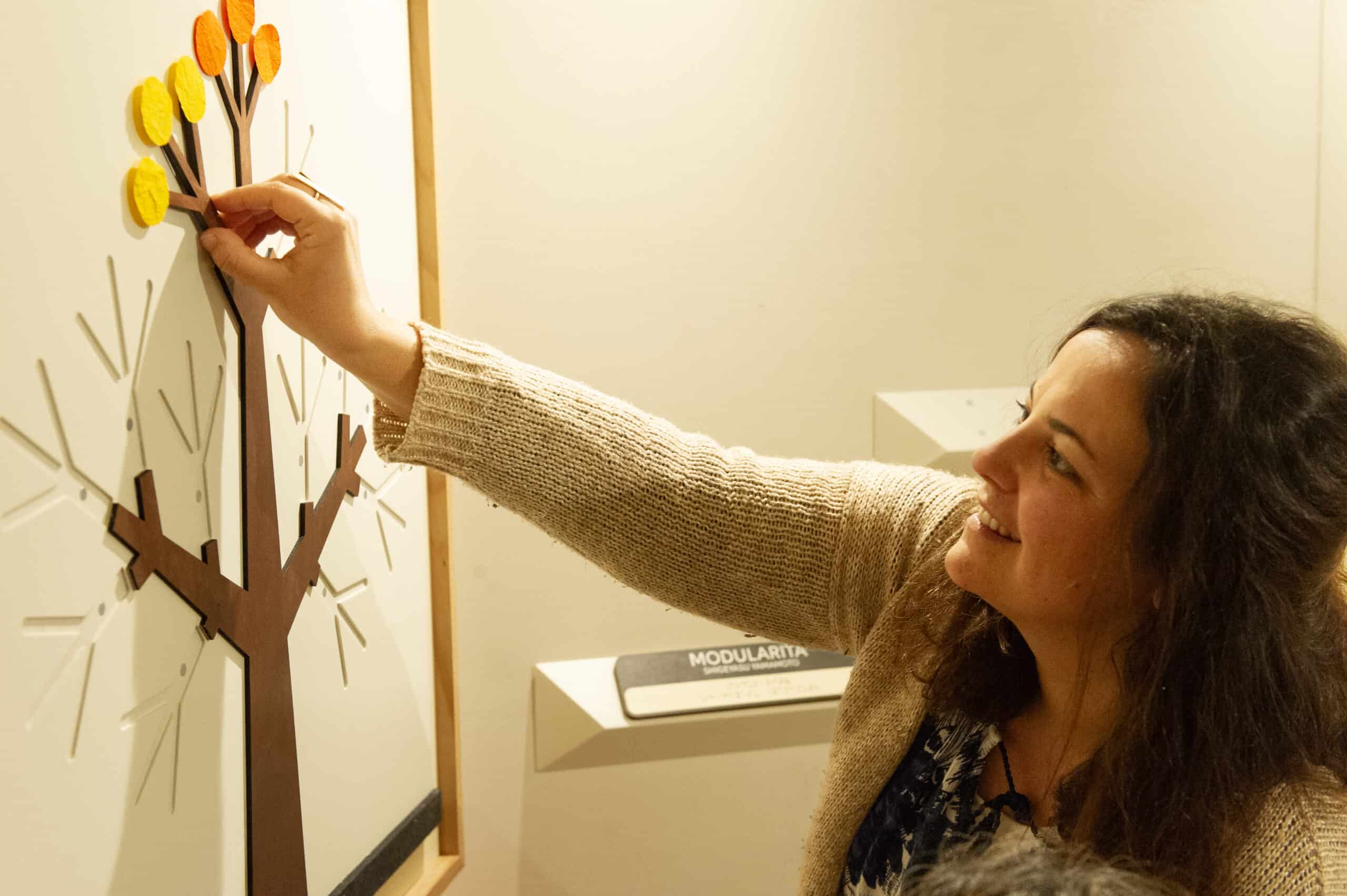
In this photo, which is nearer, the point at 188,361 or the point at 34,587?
the point at 34,587

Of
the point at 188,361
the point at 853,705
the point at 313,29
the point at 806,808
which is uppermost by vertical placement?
the point at 313,29

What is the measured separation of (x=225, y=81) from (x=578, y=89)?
2.18 ft

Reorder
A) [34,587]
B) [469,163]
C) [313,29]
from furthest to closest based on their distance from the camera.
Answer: [469,163] → [313,29] → [34,587]

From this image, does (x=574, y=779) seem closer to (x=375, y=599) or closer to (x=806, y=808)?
(x=806, y=808)

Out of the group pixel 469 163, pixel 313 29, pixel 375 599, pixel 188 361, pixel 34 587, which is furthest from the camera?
pixel 469 163

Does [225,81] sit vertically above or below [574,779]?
above

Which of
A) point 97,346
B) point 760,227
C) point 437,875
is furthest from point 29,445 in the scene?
point 760,227

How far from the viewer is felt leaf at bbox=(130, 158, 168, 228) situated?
2.20ft

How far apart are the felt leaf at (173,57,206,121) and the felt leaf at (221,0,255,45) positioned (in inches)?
2.8

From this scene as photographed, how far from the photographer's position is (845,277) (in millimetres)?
1521

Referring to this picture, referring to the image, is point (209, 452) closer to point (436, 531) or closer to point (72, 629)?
point (72, 629)

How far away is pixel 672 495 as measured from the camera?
960 mm

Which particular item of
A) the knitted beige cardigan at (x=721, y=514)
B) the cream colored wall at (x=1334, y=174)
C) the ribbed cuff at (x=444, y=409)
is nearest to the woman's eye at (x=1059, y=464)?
the knitted beige cardigan at (x=721, y=514)

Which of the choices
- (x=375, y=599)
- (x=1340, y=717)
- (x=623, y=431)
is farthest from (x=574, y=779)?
(x=1340, y=717)
